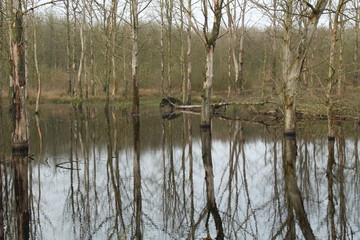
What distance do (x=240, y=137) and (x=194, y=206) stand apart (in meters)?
8.31

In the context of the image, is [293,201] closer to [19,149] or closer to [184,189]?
[184,189]

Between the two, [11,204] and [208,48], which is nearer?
[11,204]

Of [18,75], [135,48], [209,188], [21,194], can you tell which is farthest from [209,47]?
[21,194]

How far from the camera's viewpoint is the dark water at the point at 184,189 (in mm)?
4934

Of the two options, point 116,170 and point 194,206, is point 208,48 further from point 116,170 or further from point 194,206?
point 194,206

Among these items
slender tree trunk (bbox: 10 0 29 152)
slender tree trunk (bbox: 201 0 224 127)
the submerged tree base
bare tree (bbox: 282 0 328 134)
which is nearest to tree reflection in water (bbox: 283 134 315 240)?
bare tree (bbox: 282 0 328 134)

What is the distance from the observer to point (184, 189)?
6.93 meters

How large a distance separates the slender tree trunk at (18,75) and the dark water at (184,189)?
2.29 ft

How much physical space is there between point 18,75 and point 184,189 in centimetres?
621

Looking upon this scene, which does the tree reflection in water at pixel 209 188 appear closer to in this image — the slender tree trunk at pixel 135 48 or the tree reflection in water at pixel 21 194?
the tree reflection in water at pixel 21 194

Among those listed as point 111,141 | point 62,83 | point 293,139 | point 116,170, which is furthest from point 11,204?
point 62,83

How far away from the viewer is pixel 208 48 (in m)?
15.3

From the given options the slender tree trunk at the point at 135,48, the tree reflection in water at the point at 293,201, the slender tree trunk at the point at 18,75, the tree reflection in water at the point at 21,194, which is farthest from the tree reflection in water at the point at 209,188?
the slender tree trunk at the point at 135,48

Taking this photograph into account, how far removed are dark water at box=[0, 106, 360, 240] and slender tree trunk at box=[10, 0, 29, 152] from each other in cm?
70
